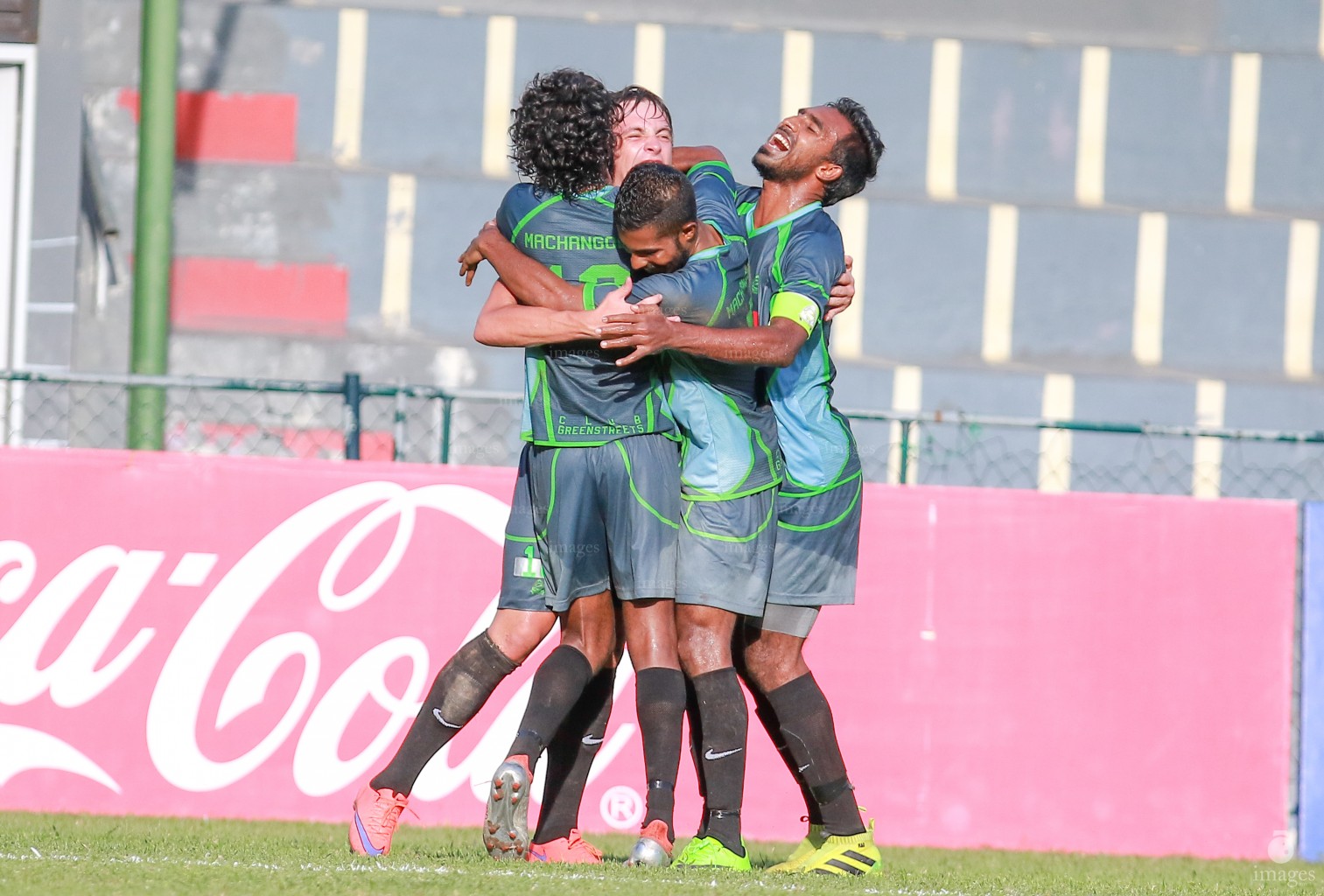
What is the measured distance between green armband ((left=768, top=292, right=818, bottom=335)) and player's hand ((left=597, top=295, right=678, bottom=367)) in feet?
1.11

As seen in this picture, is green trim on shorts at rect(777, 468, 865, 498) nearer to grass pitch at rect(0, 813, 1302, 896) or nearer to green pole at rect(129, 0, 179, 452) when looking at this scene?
grass pitch at rect(0, 813, 1302, 896)

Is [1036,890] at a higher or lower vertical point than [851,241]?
lower

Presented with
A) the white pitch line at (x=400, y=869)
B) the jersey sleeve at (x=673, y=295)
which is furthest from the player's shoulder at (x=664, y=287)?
the white pitch line at (x=400, y=869)

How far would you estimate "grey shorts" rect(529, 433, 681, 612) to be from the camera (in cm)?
407

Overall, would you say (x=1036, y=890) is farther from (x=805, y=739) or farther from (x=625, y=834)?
(x=625, y=834)

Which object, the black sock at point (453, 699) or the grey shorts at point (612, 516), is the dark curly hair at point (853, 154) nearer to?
the grey shorts at point (612, 516)

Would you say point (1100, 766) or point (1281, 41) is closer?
point (1100, 766)

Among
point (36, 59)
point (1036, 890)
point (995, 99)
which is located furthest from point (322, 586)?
point (995, 99)

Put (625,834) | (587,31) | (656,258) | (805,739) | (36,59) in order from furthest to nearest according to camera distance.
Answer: (587,31)
(36,59)
(625,834)
(805,739)
(656,258)

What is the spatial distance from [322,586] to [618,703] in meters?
1.23

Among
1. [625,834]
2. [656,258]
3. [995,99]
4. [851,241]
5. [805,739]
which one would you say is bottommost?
[625,834]

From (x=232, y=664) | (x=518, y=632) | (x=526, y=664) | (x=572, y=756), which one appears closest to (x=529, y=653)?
(x=518, y=632)

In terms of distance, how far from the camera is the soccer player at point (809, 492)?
4348 millimetres

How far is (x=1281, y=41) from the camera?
1362cm
